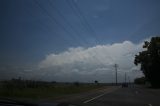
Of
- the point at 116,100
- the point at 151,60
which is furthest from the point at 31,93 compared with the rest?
the point at 151,60

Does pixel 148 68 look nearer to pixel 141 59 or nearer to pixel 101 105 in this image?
pixel 141 59

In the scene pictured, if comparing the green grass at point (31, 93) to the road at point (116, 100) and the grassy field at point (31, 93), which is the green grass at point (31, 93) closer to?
the grassy field at point (31, 93)

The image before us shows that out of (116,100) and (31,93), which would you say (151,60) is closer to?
(31,93)

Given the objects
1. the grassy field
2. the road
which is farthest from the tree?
the road

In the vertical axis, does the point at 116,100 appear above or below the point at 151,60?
below

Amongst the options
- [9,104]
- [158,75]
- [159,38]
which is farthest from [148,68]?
[9,104]

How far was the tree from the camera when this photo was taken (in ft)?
270

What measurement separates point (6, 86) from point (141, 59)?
53980mm

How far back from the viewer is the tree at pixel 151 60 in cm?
8244

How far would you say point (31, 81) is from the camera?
56.6 m

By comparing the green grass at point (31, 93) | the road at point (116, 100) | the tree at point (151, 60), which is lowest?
the road at point (116, 100)

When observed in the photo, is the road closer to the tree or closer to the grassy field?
the grassy field

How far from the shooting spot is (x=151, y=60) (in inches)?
3273

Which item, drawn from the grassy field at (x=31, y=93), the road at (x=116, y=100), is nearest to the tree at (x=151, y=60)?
the grassy field at (x=31, y=93)
